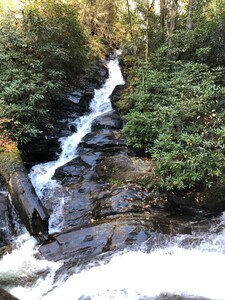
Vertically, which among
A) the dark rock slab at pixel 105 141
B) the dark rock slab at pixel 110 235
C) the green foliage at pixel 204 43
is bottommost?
the dark rock slab at pixel 110 235

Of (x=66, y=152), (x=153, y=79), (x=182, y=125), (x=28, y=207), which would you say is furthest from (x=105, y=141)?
(x=28, y=207)

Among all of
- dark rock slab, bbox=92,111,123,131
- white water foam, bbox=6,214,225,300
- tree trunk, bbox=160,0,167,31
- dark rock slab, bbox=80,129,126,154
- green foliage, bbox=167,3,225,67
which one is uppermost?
tree trunk, bbox=160,0,167,31

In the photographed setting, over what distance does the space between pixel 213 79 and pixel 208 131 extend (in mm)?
3224

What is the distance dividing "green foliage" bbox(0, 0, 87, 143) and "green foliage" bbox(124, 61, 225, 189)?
138 inches

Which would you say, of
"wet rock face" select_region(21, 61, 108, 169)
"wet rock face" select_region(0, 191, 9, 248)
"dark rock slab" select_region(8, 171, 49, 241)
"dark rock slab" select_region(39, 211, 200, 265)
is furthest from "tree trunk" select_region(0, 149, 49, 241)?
"wet rock face" select_region(21, 61, 108, 169)

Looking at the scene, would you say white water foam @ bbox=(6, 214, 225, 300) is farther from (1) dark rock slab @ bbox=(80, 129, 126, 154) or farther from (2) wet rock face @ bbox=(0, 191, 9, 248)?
(1) dark rock slab @ bbox=(80, 129, 126, 154)

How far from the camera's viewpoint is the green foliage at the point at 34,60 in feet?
30.8

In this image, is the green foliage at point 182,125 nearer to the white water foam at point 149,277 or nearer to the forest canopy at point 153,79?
the forest canopy at point 153,79

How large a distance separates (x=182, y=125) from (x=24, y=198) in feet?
16.4

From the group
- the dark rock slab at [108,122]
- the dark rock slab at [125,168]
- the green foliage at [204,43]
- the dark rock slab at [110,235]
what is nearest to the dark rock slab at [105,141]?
the dark rock slab at [108,122]

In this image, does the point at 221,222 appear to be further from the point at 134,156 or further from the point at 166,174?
the point at 134,156

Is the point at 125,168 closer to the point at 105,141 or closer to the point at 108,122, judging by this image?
the point at 105,141

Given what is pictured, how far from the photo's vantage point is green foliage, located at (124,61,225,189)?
23.4 ft

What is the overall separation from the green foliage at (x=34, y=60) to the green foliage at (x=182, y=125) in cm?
350
